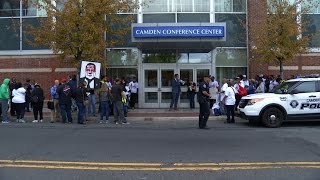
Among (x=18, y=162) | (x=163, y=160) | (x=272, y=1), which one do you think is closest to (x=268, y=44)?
(x=272, y=1)

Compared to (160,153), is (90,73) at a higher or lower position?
higher

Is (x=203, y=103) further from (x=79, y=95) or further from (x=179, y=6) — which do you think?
(x=179, y=6)

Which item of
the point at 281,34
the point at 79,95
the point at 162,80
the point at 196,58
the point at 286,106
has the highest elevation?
the point at 281,34

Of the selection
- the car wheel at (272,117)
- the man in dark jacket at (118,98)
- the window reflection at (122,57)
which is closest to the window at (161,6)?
the window reflection at (122,57)

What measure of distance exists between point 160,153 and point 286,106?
24.2 feet

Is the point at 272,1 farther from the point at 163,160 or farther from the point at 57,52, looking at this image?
the point at 163,160

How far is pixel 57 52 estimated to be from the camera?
20.2 metres

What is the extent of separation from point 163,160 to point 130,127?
680 cm

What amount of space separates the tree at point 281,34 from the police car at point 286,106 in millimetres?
5113

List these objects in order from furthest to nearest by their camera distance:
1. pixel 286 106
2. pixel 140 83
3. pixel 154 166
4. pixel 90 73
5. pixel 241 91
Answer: pixel 140 83 → pixel 241 91 → pixel 90 73 → pixel 286 106 → pixel 154 166

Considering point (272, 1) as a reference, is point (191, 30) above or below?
below

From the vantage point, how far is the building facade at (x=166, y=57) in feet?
78.0

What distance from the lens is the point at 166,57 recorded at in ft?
78.6

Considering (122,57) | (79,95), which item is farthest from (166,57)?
(79,95)
